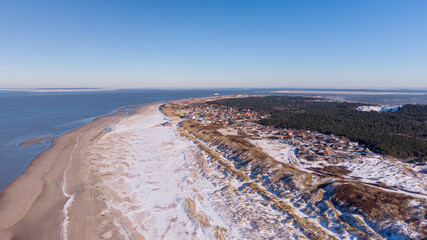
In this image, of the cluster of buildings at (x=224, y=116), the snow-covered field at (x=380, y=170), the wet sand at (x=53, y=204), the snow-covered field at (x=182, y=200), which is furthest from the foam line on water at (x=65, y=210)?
the cluster of buildings at (x=224, y=116)

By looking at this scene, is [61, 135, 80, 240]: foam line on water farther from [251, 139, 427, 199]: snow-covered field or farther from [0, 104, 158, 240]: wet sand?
[251, 139, 427, 199]: snow-covered field

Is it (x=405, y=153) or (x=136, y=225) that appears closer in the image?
(x=136, y=225)

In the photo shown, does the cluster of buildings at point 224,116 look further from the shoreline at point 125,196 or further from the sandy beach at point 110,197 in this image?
the sandy beach at point 110,197

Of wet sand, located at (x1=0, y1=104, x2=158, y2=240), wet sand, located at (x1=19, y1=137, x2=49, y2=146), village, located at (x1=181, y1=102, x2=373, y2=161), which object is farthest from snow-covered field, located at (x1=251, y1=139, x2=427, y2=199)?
wet sand, located at (x1=19, y1=137, x2=49, y2=146)

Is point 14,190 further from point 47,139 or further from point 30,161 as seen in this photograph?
point 47,139

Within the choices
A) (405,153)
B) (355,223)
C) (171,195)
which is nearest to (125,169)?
(171,195)

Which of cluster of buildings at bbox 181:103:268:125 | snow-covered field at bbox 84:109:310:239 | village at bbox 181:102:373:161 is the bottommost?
snow-covered field at bbox 84:109:310:239

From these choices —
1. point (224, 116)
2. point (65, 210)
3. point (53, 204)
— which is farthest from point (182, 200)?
point (224, 116)

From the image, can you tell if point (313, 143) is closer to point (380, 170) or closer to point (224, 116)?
point (380, 170)
